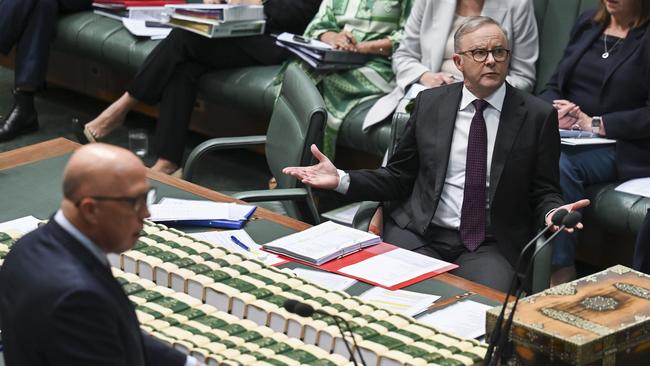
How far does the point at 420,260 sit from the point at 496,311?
637 millimetres

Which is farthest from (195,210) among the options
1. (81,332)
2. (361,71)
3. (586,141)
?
(361,71)

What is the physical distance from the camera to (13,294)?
5.75 ft

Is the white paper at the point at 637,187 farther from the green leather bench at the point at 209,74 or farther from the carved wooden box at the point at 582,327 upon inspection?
the carved wooden box at the point at 582,327

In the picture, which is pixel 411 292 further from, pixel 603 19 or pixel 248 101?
pixel 248 101

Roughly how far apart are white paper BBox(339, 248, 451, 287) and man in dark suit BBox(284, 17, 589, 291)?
0.43 m

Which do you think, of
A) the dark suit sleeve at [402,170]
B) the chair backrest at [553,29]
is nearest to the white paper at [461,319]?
the dark suit sleeve at [402,170]

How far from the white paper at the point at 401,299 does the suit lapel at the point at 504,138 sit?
32.0 inches

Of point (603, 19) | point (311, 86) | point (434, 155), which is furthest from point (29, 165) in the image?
point (603, 19)

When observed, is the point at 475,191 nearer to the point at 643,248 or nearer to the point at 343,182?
the point at 343,182

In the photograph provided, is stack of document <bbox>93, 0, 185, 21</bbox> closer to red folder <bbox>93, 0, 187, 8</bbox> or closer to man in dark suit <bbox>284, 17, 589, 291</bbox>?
red folder <bbox>93, 0, 187, 8</bbox>

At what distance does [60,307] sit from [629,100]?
2.94m

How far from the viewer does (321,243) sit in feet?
9.40

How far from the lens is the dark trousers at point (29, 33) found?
19.5 ft

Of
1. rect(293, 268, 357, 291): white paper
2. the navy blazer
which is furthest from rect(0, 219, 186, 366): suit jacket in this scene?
the navy blazer
